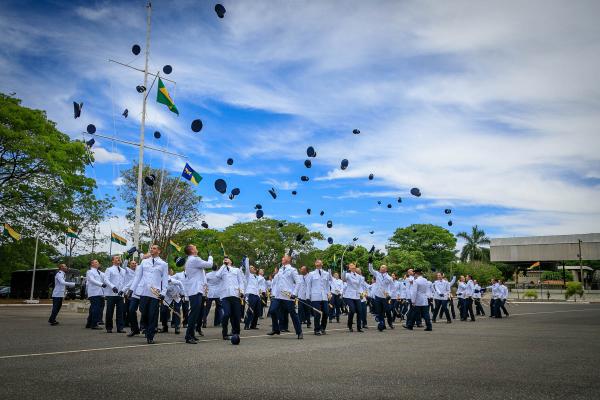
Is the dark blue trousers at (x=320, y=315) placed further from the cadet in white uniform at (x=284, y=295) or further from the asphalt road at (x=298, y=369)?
the asphalt road at (x=298, y=369)

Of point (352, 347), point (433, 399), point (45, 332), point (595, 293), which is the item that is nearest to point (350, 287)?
point (352, 347)

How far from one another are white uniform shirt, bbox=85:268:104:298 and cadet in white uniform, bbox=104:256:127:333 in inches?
8.9

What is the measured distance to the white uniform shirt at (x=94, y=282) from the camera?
15445 mm

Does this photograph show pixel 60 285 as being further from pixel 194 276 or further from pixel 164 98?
pixel 164 98

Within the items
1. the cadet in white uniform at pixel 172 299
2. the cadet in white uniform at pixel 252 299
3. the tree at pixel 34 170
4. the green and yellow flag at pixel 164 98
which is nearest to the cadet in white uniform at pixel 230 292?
the cadet in white uniform at pixel 172 299

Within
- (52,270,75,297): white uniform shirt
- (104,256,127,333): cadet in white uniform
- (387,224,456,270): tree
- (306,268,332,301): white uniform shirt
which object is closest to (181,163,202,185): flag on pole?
(52,270,75,297): white uniform shirt

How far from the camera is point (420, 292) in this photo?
16969mm

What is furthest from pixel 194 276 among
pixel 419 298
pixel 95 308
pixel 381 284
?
pixel 419 298

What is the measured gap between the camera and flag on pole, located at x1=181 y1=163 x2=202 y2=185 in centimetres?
3028

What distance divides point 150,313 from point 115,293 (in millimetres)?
3892

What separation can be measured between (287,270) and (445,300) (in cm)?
885

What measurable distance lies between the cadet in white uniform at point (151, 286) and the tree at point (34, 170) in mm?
20882

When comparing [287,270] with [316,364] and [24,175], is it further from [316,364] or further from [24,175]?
[24,175]

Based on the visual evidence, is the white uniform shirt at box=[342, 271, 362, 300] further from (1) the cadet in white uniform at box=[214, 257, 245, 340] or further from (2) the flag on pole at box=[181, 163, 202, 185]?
(2) the flag on pole at box=[181, 163, 202, 185]
